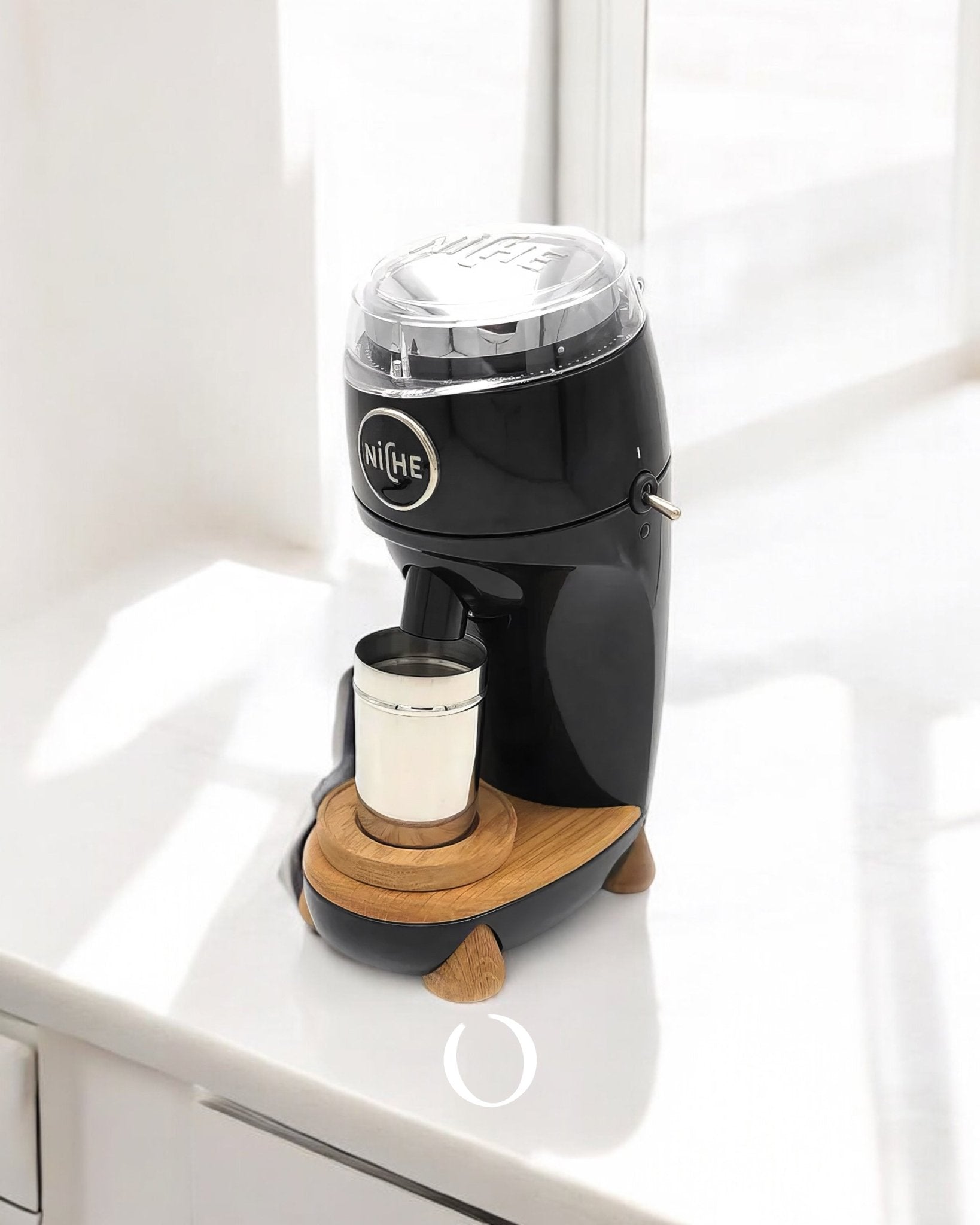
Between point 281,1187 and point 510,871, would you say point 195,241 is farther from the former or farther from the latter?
point 281,1187

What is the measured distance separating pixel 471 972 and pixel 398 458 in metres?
0.25

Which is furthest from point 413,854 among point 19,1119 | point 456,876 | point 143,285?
point 143,285

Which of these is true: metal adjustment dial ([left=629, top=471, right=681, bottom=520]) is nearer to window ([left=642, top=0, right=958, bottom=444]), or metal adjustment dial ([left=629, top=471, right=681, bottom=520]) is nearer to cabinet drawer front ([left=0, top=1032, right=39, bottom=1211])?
cabinet drawer front ([left=0, top=1032, right=39, bottom=1211])

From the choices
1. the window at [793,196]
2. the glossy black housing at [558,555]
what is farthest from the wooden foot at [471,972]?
the window at [793,196]

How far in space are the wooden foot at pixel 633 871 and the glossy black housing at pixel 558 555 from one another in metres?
0.03

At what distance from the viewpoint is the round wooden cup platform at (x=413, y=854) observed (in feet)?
2.11

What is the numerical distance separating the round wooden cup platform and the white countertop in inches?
2.2

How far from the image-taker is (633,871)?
0.74 meters

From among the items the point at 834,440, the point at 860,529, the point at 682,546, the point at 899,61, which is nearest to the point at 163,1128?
the point at 682,546

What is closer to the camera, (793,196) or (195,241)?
(195,241)

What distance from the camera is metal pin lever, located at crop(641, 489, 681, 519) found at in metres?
0.66

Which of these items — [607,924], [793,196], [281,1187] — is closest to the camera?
[281,1187]

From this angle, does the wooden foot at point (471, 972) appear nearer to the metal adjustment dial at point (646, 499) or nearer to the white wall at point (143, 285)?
the metal adjustment dial at point (646, 499)

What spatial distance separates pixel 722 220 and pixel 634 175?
16 centimetres
